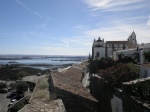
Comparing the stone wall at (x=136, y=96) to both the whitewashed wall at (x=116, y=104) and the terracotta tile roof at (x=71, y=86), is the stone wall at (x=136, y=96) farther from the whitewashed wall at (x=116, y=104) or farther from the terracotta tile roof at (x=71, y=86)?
the terracotta tile roof at (x=71, y=86)

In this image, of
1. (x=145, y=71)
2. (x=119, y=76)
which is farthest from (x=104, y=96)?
(x=145, y=71)

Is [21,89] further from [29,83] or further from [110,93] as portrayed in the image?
[110,93]

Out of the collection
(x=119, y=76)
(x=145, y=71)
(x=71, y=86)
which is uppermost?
(x=145, y=71)

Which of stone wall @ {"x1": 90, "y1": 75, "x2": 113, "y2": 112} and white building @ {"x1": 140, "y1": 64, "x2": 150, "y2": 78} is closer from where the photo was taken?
Result: stone wall @ {"x1": 90, "y1": 75, "x2": 113, "y2": 112}

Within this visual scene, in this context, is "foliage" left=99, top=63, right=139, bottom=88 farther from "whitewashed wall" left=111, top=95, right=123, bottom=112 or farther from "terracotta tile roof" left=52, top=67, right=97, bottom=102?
"terracotta tile roof" left=52, top=67, right=97, bottom=102

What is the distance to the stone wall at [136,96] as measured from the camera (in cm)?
860

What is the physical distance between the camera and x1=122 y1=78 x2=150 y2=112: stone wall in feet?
28.2

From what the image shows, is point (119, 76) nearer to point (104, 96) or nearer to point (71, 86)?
point (104, 96)

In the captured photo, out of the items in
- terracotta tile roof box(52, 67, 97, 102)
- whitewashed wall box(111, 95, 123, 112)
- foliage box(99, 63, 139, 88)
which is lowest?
whitewashed wall box(111, 95, 123, 112)

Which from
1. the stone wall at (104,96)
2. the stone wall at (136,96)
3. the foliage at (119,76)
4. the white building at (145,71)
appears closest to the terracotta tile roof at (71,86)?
the stone wall at (104,96)

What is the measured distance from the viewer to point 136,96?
9641mm

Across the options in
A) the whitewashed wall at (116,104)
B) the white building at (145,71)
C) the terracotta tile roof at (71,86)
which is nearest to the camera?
the terracotta tile roof at (71,86)

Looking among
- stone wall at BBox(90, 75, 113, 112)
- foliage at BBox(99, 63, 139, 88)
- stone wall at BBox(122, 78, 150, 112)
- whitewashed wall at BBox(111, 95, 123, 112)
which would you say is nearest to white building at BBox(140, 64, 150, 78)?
foliage at BBox(99, 63, 139, 88)

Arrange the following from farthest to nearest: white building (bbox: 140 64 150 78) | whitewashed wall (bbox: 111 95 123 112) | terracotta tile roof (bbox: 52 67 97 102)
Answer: white building (bbox: 140 64 150 78) → whitewashed wall (bbox: 111 95 123 112) → terracotta tile roof (bbox: 52 67 97 102)
